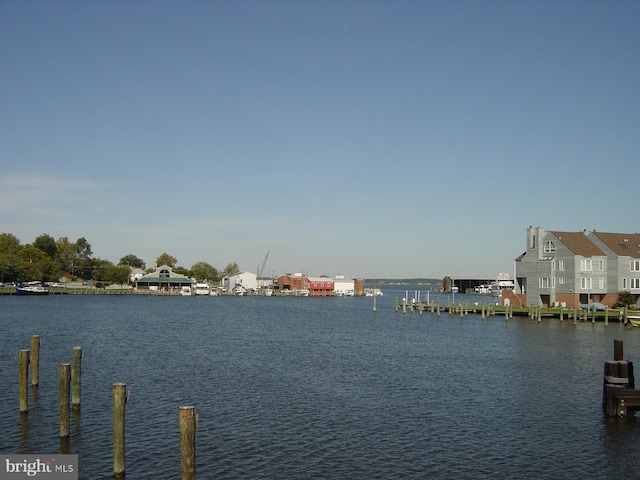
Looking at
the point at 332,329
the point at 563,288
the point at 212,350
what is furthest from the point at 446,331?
the point at 212,350

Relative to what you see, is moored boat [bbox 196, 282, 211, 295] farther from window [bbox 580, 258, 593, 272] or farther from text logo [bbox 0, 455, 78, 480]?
text logo [bbox 0, 455, 78, 480]

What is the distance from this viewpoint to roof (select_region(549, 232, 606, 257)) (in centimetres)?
8550

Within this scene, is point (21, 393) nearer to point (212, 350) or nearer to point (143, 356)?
point (143, 356)

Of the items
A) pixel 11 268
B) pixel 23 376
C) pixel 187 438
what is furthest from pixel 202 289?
pixel 187 438

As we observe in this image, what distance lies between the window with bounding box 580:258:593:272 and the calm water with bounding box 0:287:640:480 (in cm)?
2743

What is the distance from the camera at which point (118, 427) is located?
2023 cm

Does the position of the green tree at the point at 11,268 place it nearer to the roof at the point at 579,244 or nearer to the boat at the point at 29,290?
the boat at the point at 29,290

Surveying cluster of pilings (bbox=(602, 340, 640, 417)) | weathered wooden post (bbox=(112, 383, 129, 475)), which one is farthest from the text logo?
cluster of pilings (bbox=(602, 340, 640, 417))

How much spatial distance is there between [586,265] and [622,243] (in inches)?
360

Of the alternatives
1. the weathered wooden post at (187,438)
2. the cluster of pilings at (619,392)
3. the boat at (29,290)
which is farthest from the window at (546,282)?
the boat at (29,290)

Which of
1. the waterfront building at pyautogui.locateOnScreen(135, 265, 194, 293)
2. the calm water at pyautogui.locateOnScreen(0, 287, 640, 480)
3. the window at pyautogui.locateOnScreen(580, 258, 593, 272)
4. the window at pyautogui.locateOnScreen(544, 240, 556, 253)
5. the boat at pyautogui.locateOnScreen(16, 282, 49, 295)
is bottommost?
the calm water at pyautogui.locateOnScreen(0, 287, 640, 480)

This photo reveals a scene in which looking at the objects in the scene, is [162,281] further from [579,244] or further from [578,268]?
[578,268]

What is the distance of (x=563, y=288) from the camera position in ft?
282

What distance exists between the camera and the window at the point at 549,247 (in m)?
88.0
